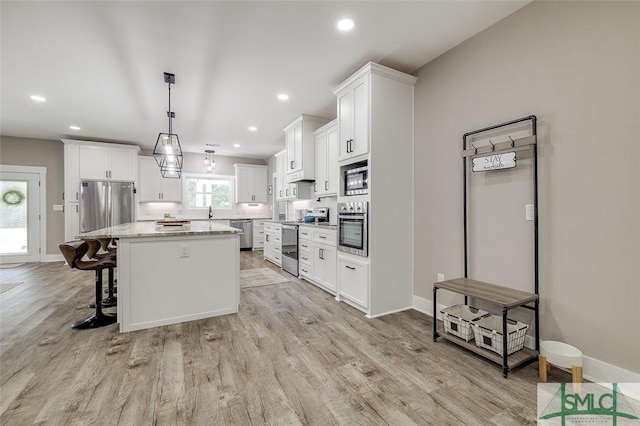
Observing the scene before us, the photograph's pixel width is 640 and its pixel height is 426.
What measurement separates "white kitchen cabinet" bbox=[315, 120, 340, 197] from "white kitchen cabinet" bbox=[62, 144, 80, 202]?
531 cm

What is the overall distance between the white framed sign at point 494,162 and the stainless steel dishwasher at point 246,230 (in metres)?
6.34

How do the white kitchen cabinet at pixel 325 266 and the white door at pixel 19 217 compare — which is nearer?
the white kitchen cabinet at pixel 325 266

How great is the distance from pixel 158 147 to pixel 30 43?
1.37 meters

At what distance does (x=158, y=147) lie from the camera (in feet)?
11.4

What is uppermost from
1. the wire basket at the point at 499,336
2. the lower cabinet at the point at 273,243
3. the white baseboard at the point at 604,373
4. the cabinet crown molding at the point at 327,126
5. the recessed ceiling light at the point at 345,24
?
the recessed ceiling light at the point at 345,24

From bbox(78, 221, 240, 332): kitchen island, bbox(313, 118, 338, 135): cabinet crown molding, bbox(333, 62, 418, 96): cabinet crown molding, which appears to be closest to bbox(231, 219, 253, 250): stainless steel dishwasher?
bbox(313, 118, 338, 135): cabinet crown molding

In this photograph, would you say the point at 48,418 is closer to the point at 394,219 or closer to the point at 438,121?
the point at 394,219

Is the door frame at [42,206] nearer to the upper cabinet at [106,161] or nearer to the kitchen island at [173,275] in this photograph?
the upper cabinet at [106,161]

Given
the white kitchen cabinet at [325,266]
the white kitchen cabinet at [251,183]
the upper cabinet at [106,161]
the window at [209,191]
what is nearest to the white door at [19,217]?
the upper cabinet at [106,161]

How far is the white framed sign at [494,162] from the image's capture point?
2.28 metres

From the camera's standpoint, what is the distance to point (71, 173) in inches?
234

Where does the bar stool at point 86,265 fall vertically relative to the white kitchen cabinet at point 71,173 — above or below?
below

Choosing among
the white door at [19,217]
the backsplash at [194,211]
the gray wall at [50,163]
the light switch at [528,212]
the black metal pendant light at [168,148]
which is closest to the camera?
the light switch at [528,212]

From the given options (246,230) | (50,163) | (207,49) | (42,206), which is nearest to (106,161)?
(50,163)
